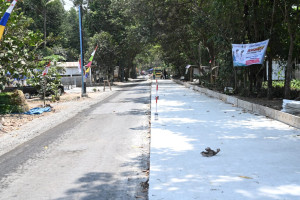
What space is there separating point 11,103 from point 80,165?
1091 centimetres

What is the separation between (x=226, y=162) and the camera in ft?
20.8

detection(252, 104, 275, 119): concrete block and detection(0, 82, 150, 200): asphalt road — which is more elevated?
detection(252, 104, 275, 119): concrete block

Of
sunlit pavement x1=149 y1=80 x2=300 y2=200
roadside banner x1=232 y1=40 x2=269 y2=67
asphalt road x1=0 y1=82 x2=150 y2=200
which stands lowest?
asphalt road x1=0 y1=82 x2=150 y2=200

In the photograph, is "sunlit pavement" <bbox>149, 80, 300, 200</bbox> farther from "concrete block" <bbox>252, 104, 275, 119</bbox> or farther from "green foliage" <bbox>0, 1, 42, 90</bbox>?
A: "green foliage" <bbox>0, 1, 42, 90</bbox>

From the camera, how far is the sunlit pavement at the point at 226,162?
483cm

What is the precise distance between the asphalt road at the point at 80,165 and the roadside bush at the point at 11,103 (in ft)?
19.0

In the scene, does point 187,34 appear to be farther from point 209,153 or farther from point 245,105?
point 209,153

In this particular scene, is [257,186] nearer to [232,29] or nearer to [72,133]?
[72,133]

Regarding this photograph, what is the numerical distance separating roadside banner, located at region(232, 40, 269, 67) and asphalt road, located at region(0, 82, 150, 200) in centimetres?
699

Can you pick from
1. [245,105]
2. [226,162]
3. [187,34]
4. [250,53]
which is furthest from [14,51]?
[187,34]

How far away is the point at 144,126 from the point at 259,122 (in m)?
3.82

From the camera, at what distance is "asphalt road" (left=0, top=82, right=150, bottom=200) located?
17.3ft

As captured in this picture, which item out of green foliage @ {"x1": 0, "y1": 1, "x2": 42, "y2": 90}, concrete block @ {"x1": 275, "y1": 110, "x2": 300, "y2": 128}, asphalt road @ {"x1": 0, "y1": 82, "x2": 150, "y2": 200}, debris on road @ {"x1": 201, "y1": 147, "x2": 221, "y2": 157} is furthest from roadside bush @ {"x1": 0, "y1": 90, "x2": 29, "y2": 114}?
debris on road @ {"x1": 201, "y1": 147, "x2": 221, "y2": 157}

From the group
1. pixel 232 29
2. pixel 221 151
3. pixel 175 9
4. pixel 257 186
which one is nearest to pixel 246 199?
pixel 257 186
